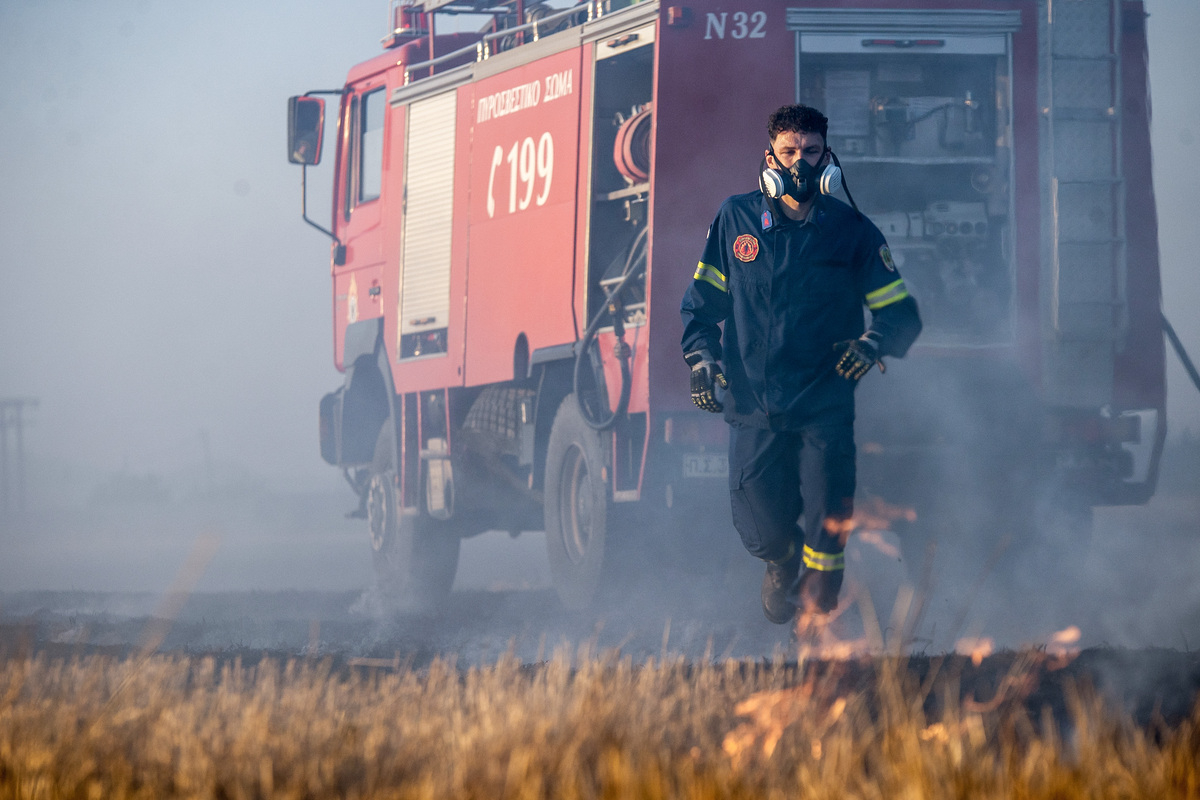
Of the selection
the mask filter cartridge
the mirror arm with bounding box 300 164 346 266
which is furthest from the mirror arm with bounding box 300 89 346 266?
the mask filter cartridge

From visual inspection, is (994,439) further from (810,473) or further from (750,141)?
(810,473)

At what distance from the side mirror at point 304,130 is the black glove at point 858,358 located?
734cm

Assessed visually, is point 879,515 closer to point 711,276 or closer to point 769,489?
point 769,489

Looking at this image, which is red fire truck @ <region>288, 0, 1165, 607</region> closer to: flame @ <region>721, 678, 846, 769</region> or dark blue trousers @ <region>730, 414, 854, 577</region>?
dark blue trousers @ <region>730, 414, 854, 577</region>

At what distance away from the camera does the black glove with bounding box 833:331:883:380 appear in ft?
17.0

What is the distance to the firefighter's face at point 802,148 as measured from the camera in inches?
209

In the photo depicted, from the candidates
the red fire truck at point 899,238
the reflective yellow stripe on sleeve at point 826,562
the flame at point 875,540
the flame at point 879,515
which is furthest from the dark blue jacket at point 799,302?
the flame at point 875,540

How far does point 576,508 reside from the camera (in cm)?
885

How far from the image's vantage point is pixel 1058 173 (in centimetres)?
778

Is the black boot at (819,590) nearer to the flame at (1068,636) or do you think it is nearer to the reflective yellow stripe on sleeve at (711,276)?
the reflective yellow stripe on sleeve at (711,276)

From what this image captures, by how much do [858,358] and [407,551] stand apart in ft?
22.9

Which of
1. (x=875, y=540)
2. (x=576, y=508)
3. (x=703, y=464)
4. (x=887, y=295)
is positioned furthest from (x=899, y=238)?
(x=887, y=295)

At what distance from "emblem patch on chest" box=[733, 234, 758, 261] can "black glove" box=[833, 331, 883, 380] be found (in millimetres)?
498

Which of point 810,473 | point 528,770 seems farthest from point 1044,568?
point 528,770
